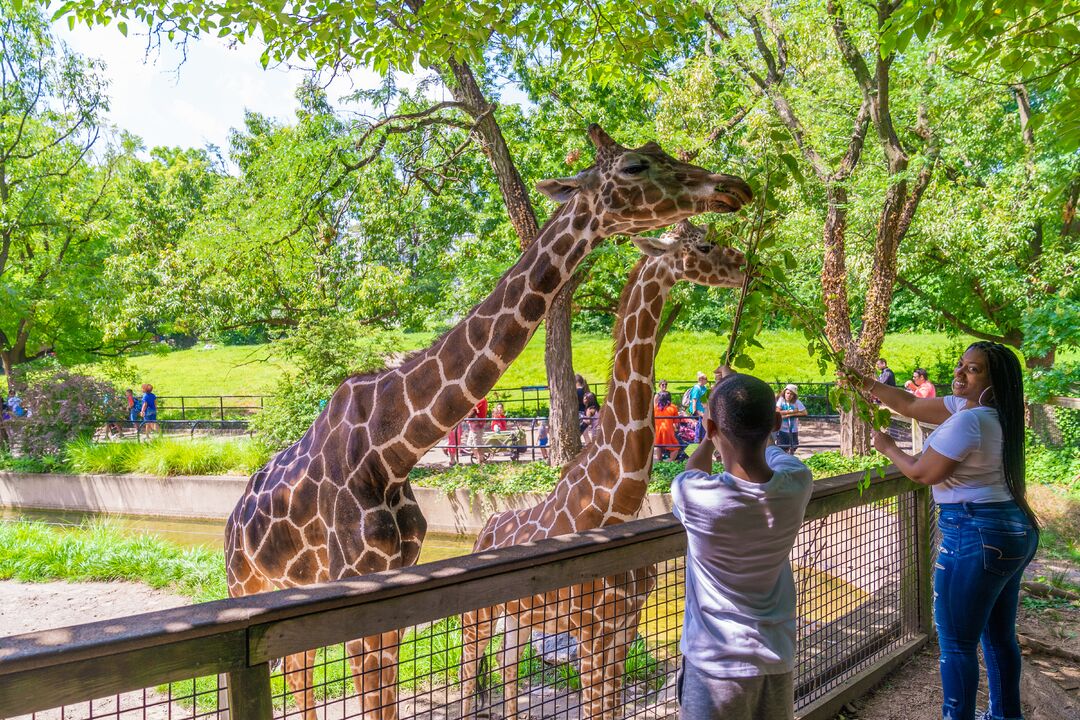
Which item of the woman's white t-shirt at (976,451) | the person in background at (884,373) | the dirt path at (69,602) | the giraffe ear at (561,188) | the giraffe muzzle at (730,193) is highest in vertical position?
the giraffe ear at (561,188)

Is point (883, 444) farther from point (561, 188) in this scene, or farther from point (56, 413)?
point (56, 413)

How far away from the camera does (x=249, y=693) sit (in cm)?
193

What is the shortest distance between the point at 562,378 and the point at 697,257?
7687mm

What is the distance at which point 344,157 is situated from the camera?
A: 11086 mm

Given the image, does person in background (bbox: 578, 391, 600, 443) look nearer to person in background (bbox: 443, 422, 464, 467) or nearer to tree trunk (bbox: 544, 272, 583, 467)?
tree trunk (bbox: 544, 272, 583, 467)

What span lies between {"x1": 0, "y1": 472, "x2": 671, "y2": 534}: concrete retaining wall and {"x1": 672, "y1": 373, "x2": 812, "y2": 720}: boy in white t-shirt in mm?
9367

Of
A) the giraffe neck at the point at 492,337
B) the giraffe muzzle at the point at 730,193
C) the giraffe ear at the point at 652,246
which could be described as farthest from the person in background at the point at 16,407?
the giraffe muzzle at the point at 730,193

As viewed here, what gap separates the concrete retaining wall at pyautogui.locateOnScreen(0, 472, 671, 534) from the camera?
39.6 ft

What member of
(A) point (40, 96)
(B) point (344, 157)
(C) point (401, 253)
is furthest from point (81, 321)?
(B) point (344, 157)

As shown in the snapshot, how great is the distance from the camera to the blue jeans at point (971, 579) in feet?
10.1

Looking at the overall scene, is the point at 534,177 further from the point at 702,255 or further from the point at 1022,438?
the point at 1022,438

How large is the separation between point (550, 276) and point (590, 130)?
78 centimetres

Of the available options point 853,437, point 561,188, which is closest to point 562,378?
point 853,437

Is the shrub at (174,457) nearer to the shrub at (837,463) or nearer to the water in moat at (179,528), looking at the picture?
the water in moat at (179,528)
